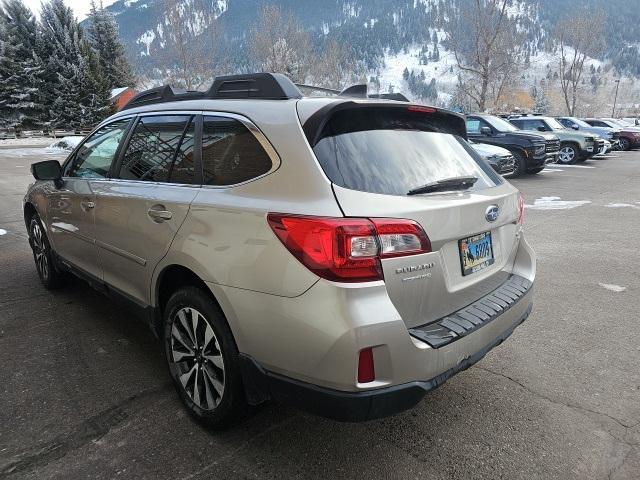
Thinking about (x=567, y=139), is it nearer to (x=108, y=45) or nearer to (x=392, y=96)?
(x=392, y=96)

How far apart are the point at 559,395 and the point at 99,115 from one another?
41.4m

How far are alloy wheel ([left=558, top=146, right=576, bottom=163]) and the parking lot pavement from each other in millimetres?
16094

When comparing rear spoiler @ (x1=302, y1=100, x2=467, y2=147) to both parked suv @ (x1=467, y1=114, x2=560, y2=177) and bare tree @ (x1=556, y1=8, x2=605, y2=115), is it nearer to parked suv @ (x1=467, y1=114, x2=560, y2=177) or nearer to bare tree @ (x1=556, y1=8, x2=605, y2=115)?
parked suv @ (x1=467, y1=114, x2=560, y2=177)

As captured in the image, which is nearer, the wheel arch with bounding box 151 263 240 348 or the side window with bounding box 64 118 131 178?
the wheel arch with bounding box 151 263 240 348

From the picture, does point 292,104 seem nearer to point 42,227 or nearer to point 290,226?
point 290,226

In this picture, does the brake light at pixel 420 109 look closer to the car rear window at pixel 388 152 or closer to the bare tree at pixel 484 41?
the car rear window at pixel 388 152

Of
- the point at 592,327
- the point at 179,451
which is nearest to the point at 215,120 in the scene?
the point at 179,451

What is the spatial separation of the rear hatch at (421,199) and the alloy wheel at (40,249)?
12.0ft

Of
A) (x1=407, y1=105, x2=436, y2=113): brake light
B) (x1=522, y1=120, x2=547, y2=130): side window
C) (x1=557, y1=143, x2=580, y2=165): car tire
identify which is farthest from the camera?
(x1=557, y1=143, x2=580, y2=165): car tire

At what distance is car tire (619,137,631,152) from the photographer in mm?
26422

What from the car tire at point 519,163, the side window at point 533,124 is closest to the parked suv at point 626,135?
the side window at point 533,124

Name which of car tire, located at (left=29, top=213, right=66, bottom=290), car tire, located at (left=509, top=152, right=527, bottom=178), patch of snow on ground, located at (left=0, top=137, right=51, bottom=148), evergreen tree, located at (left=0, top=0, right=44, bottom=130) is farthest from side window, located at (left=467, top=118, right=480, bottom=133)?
evergreen tree, located at (left=0, top=0, right=44, bottom=130)

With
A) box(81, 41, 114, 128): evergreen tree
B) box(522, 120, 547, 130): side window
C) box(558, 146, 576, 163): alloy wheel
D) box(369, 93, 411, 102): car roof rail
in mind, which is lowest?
box(558, 146, 576, 163): alloy wheel

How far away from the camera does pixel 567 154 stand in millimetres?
18625
